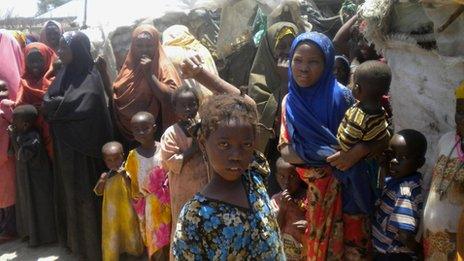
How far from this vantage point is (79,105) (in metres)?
3.98

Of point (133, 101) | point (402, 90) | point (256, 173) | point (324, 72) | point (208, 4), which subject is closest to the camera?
point (256, 173)

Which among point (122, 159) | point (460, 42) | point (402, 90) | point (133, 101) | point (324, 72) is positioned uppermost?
point (460, 42)

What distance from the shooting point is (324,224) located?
259 centimetres

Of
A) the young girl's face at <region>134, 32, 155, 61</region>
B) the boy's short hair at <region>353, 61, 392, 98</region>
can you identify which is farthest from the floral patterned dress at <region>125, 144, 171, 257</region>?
the boy's short hair at <region>353, 61, 392, 98</region>

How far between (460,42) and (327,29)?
2.53m

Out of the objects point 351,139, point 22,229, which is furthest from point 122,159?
point 351,139

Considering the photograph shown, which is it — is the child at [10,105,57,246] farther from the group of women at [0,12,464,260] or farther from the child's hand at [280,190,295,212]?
the child's hand at [280,190,295,212]

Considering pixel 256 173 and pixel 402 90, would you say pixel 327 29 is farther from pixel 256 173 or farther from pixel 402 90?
pixel 256 173

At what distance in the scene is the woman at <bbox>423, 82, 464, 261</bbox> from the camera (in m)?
2.29

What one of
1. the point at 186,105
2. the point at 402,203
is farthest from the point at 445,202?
the point at 186,105

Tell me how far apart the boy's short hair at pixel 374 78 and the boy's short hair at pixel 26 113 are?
125 inches

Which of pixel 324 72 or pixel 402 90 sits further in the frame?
pixel 402 90

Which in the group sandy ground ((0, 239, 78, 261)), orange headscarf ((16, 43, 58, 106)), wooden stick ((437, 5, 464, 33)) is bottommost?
sandy ground ((0, 239, 78, 261))

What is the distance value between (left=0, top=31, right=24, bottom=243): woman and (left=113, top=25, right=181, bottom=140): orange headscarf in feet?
4.47
